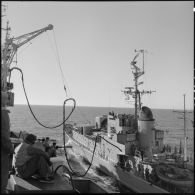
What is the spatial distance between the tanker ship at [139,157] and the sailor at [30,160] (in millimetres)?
8425

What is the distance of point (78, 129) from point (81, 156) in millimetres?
4318

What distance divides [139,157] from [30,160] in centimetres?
1462

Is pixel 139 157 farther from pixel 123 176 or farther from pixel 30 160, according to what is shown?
pixel 30 160

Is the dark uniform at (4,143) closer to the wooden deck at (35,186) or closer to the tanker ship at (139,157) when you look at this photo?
the wooden deck at (35,186)

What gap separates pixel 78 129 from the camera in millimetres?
33750

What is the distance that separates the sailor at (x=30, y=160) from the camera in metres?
5.82

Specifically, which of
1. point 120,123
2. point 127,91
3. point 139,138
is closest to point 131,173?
point 139,138

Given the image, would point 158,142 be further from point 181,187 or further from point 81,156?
point 81,156

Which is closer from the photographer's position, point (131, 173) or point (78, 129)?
point (131, 173)

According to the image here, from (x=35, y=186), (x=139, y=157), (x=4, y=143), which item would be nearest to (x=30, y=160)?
(x=35, y=186)

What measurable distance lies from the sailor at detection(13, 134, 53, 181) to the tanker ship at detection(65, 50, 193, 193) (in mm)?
8425

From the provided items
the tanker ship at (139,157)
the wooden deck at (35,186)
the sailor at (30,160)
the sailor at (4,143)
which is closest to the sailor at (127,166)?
the tanker ship at (139,157)

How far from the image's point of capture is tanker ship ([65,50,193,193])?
16.1 meters

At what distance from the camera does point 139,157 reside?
19438 mm
